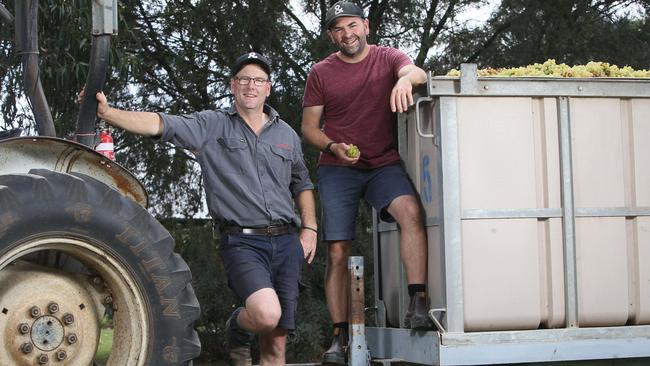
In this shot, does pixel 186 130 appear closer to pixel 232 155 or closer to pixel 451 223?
pixel 232 155

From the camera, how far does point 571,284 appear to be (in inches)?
186

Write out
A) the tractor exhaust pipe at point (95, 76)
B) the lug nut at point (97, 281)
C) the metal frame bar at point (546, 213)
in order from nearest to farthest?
the lug nut at point (97, 281) < the tractor exhaust pipe at point (95, 76) < the metal frame bar at point (546, 213)

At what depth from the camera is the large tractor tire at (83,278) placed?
3.55 meters

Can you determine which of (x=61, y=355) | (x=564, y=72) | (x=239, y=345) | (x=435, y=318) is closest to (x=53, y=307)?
(x=61, y=355)

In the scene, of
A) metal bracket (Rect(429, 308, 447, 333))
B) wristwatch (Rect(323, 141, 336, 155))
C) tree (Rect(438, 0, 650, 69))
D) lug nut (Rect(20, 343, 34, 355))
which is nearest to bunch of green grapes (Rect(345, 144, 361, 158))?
wristwatch (Rect(323, 141, 336, 155))

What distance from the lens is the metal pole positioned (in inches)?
198

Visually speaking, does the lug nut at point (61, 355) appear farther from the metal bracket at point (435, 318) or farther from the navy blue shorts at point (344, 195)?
the navy blue shorts at point (344, 195)

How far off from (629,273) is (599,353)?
16.7 inches

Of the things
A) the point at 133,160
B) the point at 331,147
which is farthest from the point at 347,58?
the point at 133,160

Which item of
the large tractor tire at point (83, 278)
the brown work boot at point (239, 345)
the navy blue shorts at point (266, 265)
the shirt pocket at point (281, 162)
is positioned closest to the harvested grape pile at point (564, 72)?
the shirt pocket at point (281, 162)

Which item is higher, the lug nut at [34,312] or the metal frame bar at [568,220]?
the metal frame bar at [568,220]

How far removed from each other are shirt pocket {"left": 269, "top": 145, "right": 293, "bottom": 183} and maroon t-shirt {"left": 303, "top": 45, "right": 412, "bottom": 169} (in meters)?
0.32

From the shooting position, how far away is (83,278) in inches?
152

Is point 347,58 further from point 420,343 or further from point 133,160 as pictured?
point 133,160
